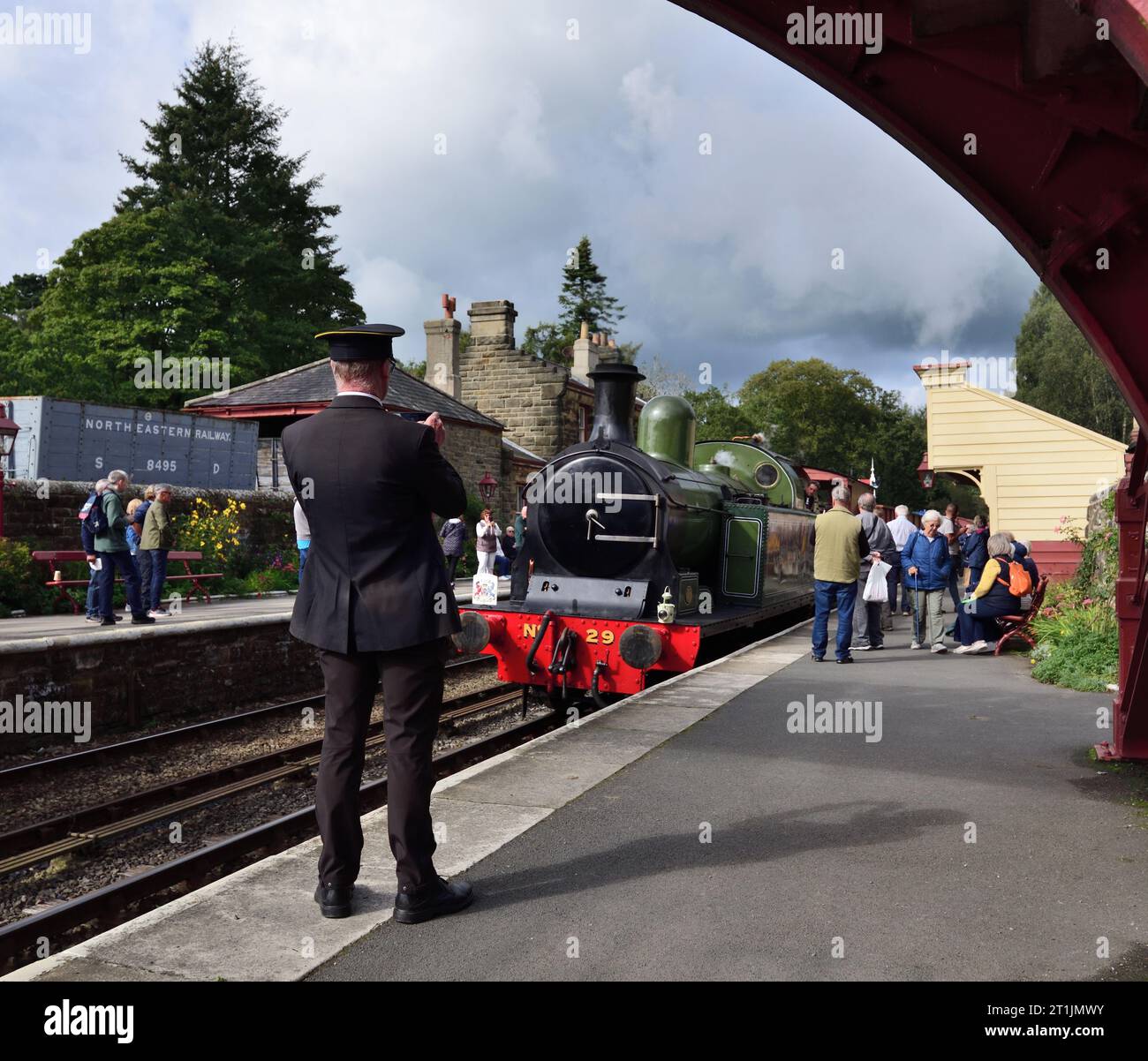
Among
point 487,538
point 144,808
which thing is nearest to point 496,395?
point 487,538

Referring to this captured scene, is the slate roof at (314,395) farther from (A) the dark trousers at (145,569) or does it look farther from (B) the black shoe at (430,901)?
(B) the black shoe at (430,901)

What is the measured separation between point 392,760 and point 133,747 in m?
5.77

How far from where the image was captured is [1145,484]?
5207 mm

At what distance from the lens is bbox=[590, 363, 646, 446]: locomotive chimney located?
915cm

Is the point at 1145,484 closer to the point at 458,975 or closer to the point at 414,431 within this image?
the point at 414,431

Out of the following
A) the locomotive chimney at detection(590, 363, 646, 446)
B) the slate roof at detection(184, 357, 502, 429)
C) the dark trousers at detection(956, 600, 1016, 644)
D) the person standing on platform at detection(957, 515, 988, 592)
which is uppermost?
the slate roof at detection(184, 357, 502, 429)

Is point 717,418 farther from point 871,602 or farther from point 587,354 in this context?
point 871,602

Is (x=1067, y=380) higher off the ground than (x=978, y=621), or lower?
higher

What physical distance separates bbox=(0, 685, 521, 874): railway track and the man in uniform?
3166mm

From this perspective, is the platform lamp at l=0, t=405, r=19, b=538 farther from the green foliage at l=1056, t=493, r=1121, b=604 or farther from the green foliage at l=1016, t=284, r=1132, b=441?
the green foliage at l=1016, t=284, r=1132, b=441

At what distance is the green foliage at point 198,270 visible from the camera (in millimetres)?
31047

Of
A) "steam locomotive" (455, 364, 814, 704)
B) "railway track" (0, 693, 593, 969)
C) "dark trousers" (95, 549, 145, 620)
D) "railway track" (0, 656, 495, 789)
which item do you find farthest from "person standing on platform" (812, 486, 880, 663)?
"dark trousers" (95, 549, 145, 620)

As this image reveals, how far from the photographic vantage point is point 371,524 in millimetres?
3428
